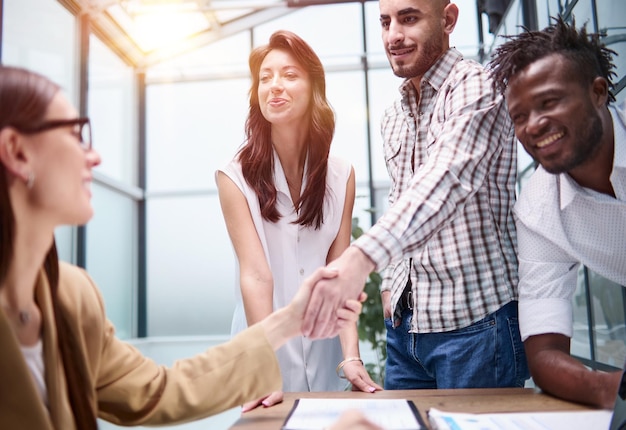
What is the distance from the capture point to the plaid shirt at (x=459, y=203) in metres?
1.19

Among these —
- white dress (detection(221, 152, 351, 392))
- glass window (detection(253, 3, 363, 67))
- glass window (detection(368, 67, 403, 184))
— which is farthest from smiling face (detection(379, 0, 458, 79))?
glass window (detection(253, 3, 363, 67))

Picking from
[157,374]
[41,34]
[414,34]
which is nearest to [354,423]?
[157,374]

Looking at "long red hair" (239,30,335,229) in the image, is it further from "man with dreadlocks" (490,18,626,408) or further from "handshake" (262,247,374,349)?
"man with dreadlocks" (490,18,626,408)

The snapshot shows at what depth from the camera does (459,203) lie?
121 cm

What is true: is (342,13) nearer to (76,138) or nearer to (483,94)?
(483,94)

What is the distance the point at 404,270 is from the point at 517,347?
0.32m

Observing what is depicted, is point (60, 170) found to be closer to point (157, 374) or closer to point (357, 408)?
point (157, 374)

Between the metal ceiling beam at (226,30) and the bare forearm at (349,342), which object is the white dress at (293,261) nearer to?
the bare forearm at (349,342)

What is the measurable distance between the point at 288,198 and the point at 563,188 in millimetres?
644

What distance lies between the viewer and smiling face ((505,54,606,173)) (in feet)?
3.91

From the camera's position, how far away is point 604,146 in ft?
3.89

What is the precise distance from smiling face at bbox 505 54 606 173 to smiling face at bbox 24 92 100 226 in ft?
2.98

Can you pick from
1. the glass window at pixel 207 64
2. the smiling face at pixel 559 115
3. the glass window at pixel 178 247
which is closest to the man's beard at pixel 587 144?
the smiling face at pixel 559 115

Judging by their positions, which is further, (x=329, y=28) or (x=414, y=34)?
(x=329, y=28)
